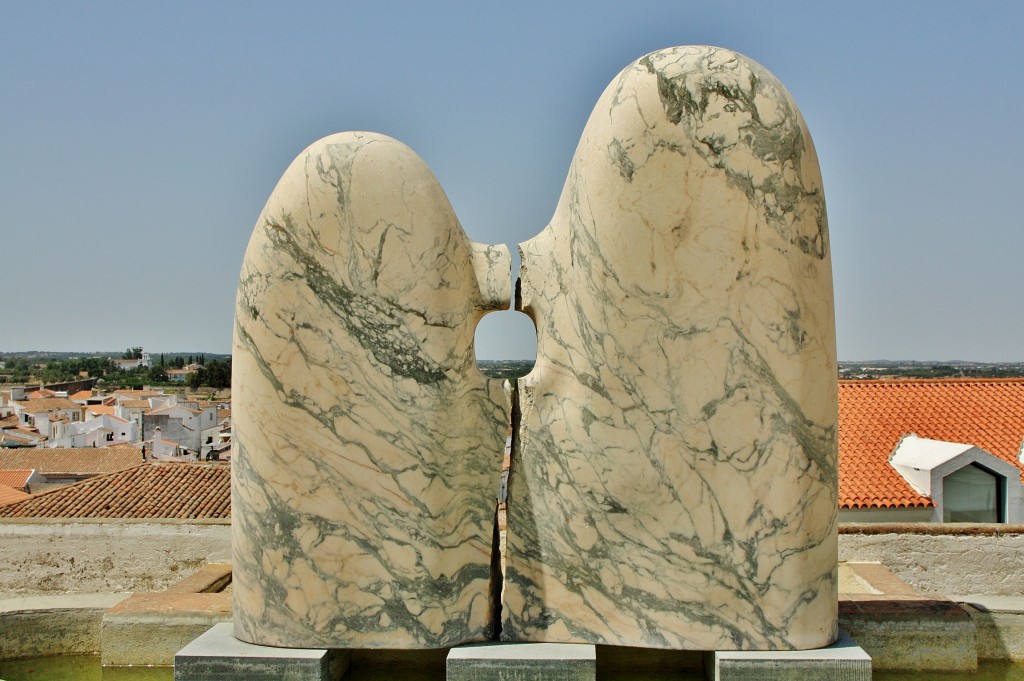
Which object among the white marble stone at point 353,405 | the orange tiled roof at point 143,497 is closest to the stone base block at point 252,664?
the white marble stone at point 353,405

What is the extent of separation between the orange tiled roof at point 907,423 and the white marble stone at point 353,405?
10.7 metres

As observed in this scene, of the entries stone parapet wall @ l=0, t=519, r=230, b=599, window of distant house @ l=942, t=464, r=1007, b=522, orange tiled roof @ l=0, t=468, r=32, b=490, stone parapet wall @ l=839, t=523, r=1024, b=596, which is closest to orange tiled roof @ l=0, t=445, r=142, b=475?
orange tiled roof @ l=0, t=468, r=32, b=490

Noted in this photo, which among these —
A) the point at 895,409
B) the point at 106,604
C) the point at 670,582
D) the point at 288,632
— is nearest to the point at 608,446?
the point at 670,582

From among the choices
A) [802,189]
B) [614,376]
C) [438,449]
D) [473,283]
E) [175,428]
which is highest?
[802,189]

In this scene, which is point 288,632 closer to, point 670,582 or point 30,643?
point 670,582

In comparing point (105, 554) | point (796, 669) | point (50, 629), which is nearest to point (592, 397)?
point (796, 669)

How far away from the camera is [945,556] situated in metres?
9.52

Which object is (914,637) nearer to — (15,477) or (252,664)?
(252,664)

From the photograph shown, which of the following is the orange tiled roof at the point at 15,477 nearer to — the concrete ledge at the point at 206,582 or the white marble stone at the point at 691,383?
the concrete ledge at the point at 206,582

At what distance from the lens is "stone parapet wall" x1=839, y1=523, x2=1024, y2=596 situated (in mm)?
9516

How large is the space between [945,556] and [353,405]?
23.2 feet

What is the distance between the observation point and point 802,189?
516 centimetres

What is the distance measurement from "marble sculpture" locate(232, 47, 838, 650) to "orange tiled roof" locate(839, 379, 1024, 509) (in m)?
10.0

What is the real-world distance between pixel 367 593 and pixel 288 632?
527mm
